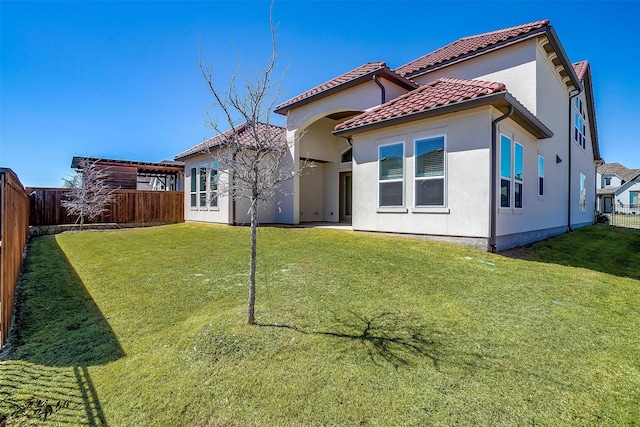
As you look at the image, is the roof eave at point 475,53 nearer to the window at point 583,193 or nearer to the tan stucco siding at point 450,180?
the tan stucco siding at point 450,180

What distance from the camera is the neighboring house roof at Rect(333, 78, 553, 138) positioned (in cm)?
770

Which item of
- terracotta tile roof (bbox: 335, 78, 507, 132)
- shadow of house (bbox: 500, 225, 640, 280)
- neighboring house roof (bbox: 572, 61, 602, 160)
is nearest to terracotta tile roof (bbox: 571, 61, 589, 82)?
neighboring house roof (bbox: 572, 61, 602, 160)

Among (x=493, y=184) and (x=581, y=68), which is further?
(x=581, y=68)

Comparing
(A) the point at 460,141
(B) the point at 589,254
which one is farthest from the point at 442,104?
(B) the point at 589,254

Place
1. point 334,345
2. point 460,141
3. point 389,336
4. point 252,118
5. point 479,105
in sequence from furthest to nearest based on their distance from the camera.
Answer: point 460,141
point 479,105
point 252,118
point 389,336
point 334,345

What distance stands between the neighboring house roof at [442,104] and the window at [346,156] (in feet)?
15.9

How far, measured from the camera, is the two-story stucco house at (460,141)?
827cm

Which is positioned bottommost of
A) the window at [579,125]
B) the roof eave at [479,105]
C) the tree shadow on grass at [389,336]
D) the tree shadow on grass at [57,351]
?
the tree shadow on grass at [57,351]

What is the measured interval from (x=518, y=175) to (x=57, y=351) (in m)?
11.6

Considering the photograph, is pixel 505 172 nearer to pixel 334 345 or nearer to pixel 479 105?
pixel 479 105

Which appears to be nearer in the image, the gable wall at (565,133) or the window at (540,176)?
the gable wall at (565,133)

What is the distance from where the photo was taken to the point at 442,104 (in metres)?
8.30

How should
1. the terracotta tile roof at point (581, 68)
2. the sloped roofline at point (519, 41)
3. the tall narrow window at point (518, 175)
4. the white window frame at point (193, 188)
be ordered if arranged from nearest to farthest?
the tall narrow window at point (518, 175)
the sloped roofline at point (519, 41)
the terracotta tile roof at point (581, 68)
the white window frame at point (193, 188)

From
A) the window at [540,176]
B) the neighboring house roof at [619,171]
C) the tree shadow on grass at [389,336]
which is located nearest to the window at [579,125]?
the window at [540,176]
